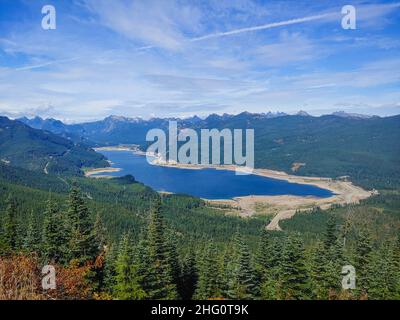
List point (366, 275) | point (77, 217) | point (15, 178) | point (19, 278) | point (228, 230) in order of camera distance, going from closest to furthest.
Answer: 1. point (19, 278)
2. point (77, 217)
3. point (366, 275)
4. point (228, 230)
5. point (15, 178)

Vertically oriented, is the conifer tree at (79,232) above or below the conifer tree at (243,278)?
above

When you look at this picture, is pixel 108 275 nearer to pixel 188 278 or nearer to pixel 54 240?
pixel 54 240

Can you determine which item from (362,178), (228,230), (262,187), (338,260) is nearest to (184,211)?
(228,230)

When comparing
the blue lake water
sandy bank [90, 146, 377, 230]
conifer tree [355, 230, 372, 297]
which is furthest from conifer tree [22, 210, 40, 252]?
the blue lake water

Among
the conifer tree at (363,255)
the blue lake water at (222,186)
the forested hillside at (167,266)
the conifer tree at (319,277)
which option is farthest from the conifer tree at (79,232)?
the blue lake water at (222,186)

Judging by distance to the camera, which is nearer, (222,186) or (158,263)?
(158,263)

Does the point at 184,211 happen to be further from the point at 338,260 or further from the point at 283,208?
the point at 338,260

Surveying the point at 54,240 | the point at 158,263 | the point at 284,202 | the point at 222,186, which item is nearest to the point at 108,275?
the point at 158,263

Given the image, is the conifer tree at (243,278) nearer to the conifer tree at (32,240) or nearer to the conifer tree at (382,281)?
the conifer tree at (382,281)
